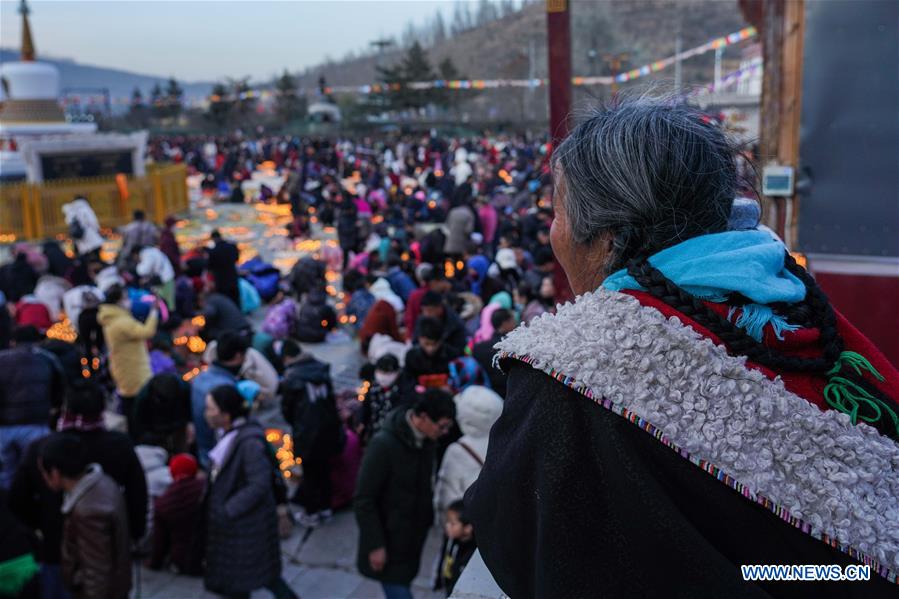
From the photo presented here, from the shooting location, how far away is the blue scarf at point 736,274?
3.77 feet

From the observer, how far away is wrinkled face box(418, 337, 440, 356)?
4.98 metres

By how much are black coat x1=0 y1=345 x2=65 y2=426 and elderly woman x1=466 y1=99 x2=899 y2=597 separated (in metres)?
4.39

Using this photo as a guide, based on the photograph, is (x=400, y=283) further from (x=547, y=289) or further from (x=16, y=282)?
(x=16, y=282)

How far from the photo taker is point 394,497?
358 centimetres

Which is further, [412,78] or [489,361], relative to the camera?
Result: [412,78]

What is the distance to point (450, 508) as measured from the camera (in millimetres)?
3344

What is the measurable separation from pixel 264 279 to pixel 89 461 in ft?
23.1

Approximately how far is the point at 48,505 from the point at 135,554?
94 centimetres

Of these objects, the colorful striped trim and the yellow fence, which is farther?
the yellow fence

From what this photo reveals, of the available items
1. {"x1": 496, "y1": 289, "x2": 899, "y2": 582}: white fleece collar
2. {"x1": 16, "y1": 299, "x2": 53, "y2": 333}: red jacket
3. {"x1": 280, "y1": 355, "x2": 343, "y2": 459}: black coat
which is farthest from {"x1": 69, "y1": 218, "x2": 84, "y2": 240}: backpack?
{"x1": 496, "y1": 289, "x2": 899, "y2": 582}: white fleece collar

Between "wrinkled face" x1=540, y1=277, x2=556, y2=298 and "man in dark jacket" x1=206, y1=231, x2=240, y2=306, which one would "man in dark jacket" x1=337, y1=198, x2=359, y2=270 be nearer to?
"man in dark jacket" x1=206, y1=231, x2=240, y2=306

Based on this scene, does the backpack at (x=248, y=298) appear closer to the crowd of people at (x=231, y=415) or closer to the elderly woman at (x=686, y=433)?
the crowd of people at (x=231, y=415)

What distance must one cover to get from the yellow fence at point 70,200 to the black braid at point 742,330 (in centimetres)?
1763

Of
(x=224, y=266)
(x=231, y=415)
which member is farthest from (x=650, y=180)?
(x=224, y=266)
